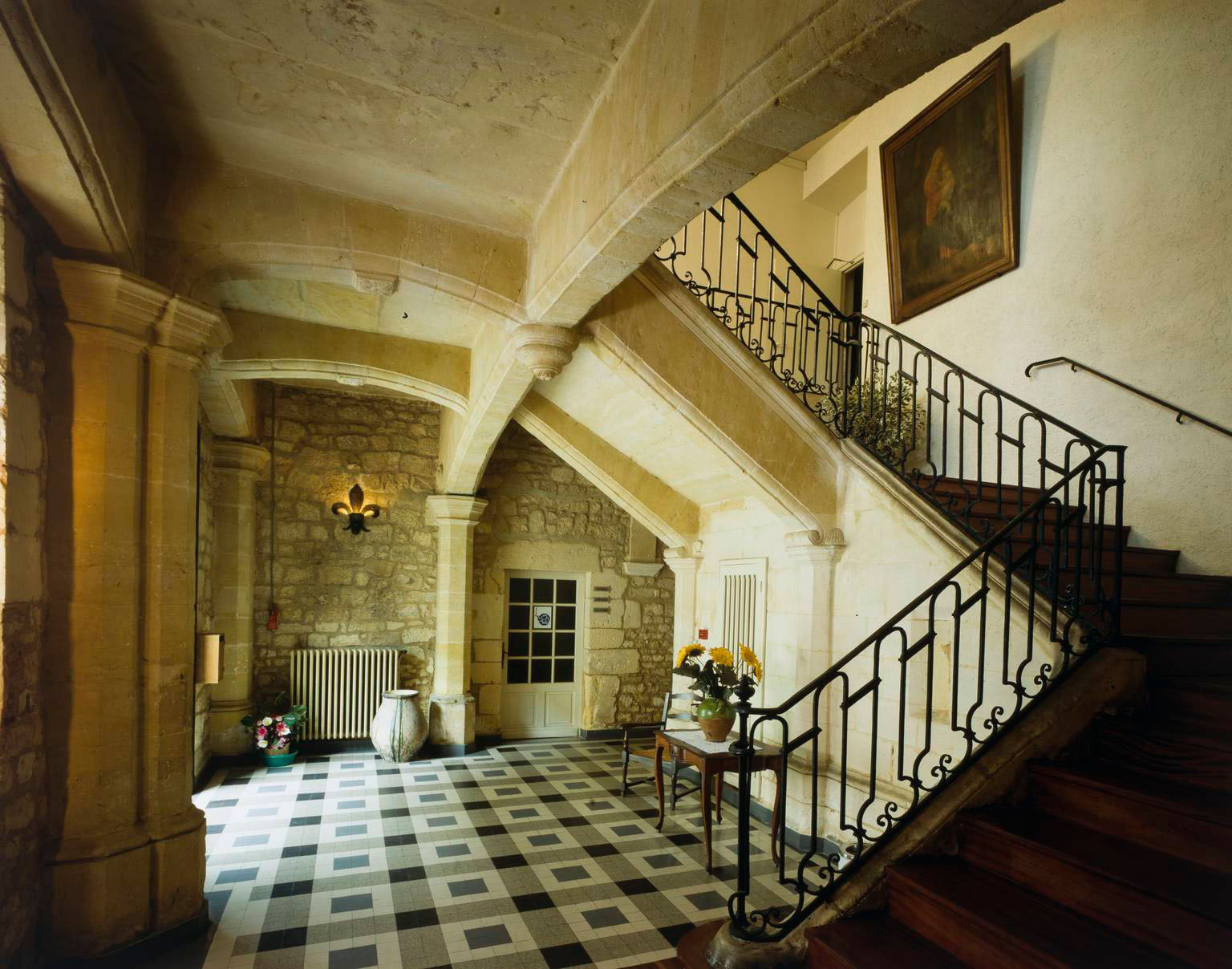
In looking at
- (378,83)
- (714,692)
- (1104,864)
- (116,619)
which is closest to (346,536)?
(116,619)

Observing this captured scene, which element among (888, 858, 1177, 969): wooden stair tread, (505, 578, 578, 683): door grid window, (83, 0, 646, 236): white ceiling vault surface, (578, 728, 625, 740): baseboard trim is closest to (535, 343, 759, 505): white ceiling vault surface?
(83, 0, 646, 236): white ceiling vault surface

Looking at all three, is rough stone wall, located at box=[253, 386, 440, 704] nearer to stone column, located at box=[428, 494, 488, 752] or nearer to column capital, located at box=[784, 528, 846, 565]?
stone column, located at box=[428, 494, 488, 752]

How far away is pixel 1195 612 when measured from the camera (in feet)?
10.9

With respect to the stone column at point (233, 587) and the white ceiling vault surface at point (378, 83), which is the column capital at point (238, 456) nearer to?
the stone column at point (233, 587)

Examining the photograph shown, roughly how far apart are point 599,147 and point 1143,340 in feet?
11.7

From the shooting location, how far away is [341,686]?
686 cm

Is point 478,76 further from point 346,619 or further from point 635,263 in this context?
point 346,619

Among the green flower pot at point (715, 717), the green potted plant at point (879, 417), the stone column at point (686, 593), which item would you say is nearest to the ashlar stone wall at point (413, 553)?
the stone column at point (686, 593)

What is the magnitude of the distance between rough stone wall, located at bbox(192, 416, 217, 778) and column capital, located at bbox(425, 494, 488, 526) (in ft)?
6.41

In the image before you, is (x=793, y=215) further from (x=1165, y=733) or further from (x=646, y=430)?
(x=1165, y=733)

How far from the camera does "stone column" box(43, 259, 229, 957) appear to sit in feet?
9.20

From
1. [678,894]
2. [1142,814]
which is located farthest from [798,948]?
[678,894]

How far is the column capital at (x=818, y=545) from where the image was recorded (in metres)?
4.63

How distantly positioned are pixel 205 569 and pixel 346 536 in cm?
138
